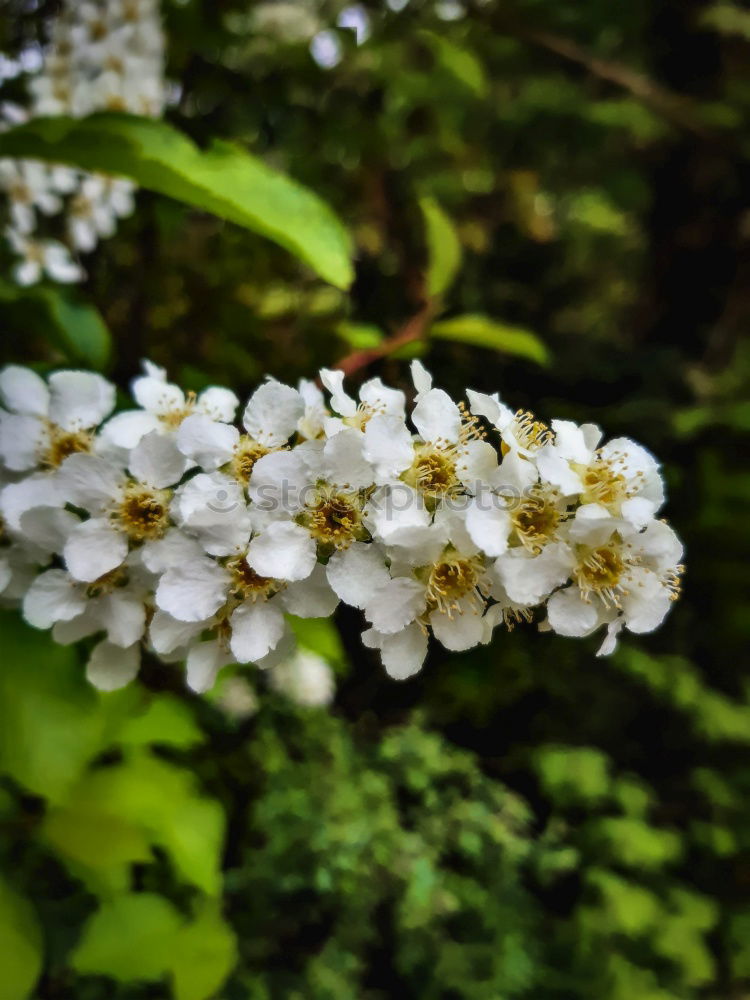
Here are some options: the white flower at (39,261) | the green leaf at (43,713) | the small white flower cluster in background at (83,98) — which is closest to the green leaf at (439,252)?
the small white flower cluster in background at (83,98)

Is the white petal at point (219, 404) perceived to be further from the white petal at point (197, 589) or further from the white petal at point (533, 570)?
the white petal at point (533, 570)

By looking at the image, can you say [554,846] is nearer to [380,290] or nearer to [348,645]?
[348,645]

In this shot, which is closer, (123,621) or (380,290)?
(123,621)

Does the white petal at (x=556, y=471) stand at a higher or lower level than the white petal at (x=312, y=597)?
higher

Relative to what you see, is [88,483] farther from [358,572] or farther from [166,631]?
[358,572]

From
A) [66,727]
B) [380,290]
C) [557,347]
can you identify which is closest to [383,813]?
[66,727]
